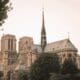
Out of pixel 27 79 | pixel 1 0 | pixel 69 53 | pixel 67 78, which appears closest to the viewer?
pixel 1 0

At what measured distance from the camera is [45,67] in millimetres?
104625

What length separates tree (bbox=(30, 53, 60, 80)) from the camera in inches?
4082

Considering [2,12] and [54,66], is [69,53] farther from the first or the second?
[2,12]

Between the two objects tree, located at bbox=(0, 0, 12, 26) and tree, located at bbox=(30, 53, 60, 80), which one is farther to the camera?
tree, located at bbox=(30, 53, 60, 80)

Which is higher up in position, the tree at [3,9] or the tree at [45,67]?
the tree at [3,9]

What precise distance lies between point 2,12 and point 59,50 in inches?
5980

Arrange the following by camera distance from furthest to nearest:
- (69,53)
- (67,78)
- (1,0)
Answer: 1. (69,53)
2. (67,78)
3. (1,0)

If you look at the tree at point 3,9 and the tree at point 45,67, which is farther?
the tree at point 45,67

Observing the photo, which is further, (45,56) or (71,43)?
(71,43)

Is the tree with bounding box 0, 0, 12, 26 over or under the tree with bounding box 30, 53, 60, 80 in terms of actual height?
over

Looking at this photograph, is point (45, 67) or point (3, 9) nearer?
point (3, 9)

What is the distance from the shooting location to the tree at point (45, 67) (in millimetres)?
103688

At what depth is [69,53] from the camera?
7377 inches

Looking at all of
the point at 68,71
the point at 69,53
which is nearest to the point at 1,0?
the point at 68,71
